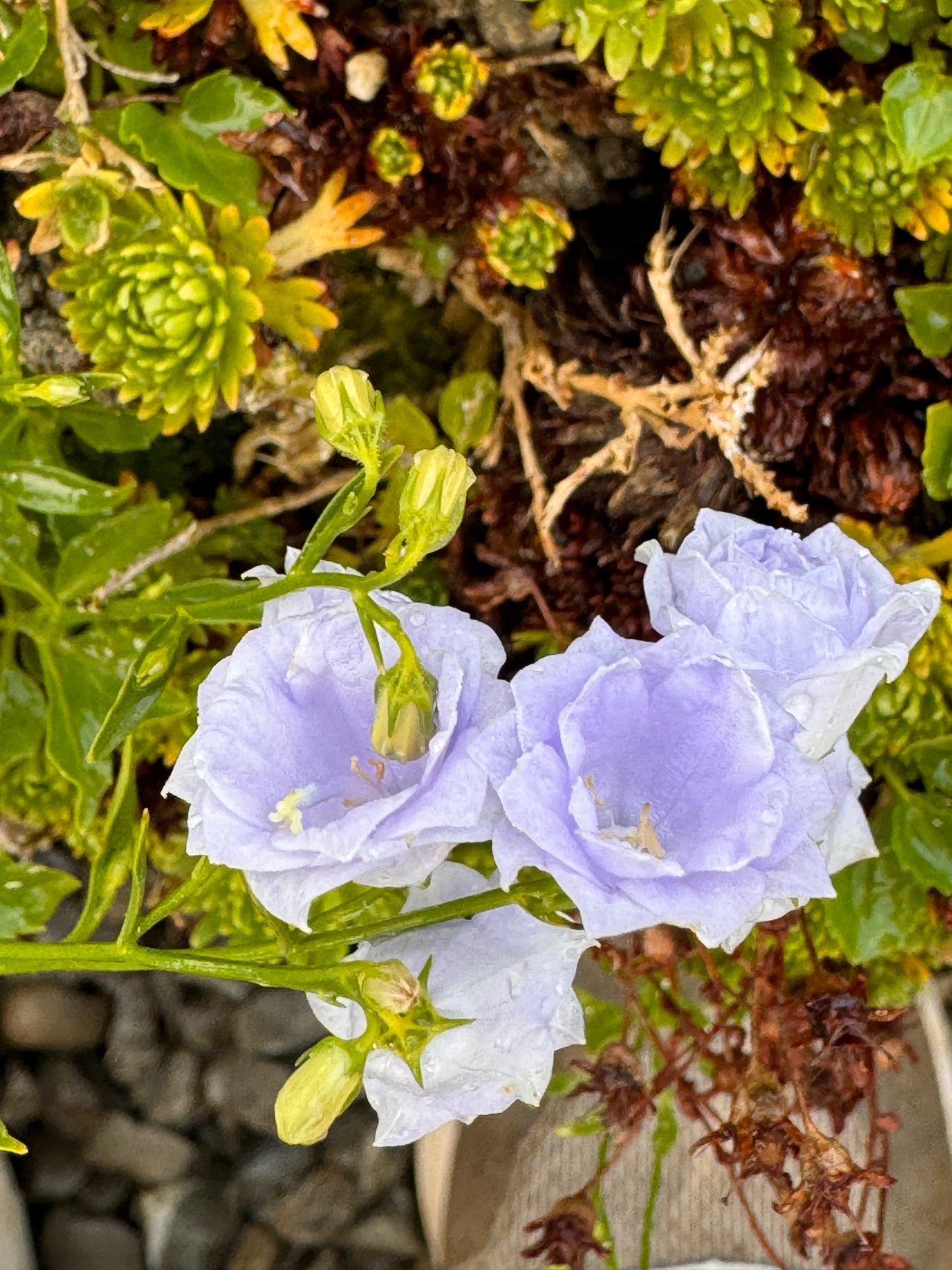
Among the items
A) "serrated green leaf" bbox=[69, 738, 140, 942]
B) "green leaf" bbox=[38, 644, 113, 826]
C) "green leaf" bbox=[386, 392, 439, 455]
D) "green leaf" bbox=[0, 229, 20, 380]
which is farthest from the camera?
"green leaf" bbox=[386, 392, 439, 455]

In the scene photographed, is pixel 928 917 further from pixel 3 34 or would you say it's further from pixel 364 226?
pixel 3 34

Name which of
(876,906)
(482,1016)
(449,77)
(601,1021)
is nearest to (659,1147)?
(601,1021)

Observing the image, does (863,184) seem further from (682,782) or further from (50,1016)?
(50,1016)

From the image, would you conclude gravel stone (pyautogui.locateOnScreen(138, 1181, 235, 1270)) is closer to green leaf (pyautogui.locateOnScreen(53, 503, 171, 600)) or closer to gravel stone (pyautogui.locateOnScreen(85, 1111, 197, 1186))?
gravel stone (pyautogui.locateOnScreen(85, 1111, 197, 1186))

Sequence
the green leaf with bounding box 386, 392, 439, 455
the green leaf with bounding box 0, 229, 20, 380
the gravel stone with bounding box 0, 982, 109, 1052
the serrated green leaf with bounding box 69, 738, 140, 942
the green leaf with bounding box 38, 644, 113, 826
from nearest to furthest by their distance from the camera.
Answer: the serrated green leaf with bounding box 69, 738, 140, 942
the green leaf with bounding box 0, 229, 20, 380
the green leaf with bounding box 38, 644, 113, 826
the green leaf with bounding box 386, 392, 439, 455
the gravel stone with bounding box 0, 982, 109, 1052

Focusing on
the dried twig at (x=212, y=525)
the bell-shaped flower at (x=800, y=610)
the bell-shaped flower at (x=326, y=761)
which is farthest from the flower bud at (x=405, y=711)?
the dried twig at (x=212, y=525)

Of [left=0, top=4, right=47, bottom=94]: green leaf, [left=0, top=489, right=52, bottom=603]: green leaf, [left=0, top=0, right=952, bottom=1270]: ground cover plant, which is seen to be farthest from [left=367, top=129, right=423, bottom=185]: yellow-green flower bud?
[left=0, top=489, right=52, bottom=603]: green leaf

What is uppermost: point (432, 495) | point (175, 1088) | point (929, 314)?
point (432, 495)
